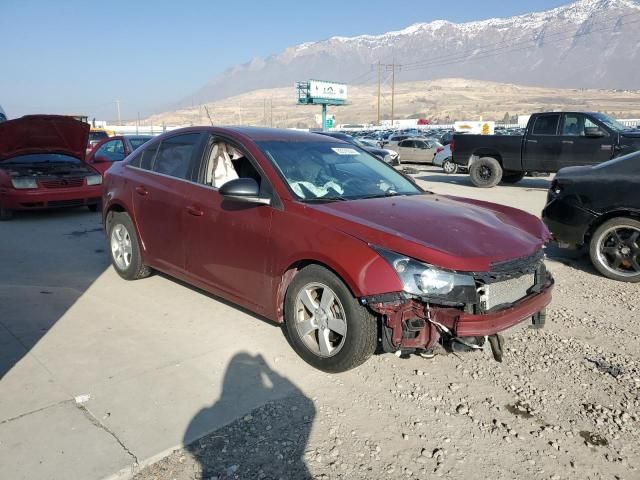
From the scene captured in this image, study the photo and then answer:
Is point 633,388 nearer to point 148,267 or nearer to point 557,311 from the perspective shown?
point 557,311

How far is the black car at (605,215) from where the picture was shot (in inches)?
225

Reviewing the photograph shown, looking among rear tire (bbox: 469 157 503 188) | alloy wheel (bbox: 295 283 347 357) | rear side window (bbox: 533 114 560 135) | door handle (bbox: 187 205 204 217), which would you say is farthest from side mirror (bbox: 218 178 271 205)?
rear tire (bbox: 469 157 503 188)

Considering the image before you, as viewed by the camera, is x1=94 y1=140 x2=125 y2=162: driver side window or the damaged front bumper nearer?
the damaged front bumper

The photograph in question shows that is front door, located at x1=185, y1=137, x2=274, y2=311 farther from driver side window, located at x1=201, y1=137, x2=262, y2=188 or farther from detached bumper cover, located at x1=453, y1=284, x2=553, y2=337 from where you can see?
detached bumper cover, located at x1=453, y1=284, x2=553, y2=337

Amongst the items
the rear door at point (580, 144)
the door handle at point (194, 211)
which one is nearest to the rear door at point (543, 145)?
the rear door at point (580, 144)

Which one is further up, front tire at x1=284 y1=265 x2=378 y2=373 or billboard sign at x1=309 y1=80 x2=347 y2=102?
billboard sign at x1=309 y1=80 x2=347 y2=102

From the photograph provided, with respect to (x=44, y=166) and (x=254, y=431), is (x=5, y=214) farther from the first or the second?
(x=254, y=431)

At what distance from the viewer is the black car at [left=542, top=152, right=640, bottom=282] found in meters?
5.71

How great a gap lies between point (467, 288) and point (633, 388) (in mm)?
1405

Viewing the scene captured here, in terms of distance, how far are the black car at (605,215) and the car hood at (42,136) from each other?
26.6 ft

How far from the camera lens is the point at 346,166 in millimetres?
4633

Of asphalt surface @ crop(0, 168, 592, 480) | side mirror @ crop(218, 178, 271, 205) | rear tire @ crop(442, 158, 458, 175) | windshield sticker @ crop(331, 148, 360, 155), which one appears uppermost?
windshield sticker @ crop(331, 148, 360, 155)

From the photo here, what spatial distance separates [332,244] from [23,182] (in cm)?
781

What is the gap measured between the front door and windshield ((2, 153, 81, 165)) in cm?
667
